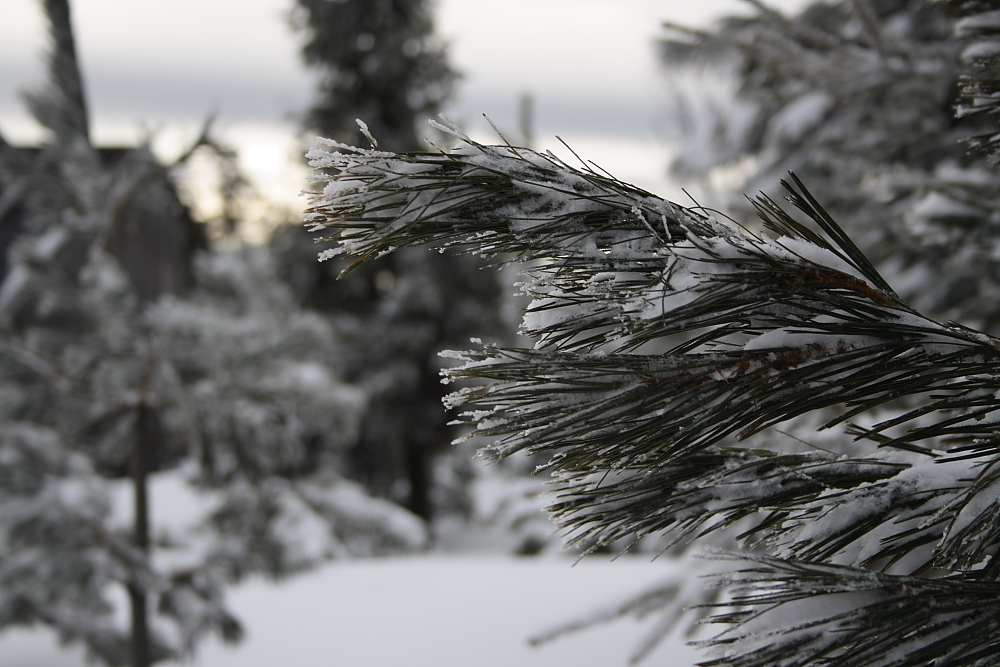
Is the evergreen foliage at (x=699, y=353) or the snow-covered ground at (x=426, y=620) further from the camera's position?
the snow-covered ground at (x=426, y=620)

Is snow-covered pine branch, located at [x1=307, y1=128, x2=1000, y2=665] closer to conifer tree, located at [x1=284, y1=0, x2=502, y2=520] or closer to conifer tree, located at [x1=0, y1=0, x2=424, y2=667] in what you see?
conifer tree, located at [x1=0, y1=0, x2=424, y2=667]

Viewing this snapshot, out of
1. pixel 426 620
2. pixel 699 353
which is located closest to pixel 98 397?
pixel 426 620

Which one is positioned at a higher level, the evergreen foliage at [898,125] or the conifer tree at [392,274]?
the conifer tree at [392,274]

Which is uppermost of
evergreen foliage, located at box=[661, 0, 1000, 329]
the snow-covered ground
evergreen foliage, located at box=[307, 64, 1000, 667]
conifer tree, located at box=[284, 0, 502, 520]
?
conifer tree, located at box=[284, 0, 502, 520]

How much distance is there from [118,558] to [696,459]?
346cm

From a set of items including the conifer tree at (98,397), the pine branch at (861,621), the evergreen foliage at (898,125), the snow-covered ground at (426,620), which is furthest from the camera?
the snow-covered ground at (426,620)

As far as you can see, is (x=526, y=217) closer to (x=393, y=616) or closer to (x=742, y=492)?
(x=742, y=492)

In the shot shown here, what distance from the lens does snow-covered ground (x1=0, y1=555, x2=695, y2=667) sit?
12.6 ft

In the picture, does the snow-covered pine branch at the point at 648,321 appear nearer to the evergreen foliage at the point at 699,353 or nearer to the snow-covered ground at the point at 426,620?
the evergreen foliage at the point at 699,353

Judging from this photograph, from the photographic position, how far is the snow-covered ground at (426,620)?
151 inches

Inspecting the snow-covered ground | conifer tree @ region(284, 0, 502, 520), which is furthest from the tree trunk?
conifer tree @ region(284, 0, 502, 520)

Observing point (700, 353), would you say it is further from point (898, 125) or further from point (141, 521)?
point (141, 521)

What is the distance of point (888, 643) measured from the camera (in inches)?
39.3

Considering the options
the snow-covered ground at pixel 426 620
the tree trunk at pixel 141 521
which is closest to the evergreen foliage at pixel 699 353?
the snow-covered ground at pixel 426 620
